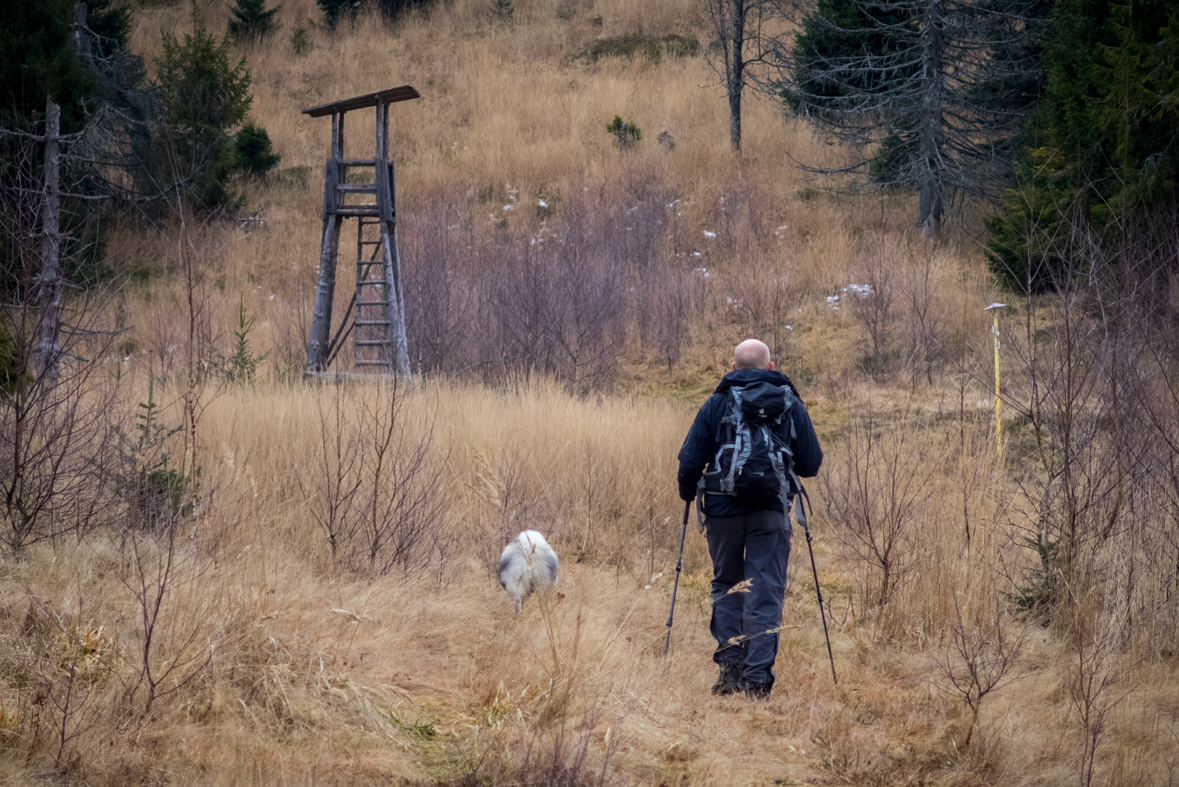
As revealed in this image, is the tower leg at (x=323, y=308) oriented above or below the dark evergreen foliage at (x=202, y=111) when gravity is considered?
below

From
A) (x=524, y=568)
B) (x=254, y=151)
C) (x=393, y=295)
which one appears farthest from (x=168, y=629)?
(x=254, y=151)

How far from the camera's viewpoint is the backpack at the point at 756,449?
4.60m

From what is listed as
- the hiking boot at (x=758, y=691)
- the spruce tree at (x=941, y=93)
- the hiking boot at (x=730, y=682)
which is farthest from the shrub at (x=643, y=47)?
the hiking boot at (x=758, y=691)

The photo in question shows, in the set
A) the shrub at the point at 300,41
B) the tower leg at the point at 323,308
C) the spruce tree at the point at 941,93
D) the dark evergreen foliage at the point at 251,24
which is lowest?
the tower leg at the point at 323,308

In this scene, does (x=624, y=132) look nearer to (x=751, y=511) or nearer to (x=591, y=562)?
(x=591, y=562)

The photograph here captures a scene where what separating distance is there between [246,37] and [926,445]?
2782 centimetres

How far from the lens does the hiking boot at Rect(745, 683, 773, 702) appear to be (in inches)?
186

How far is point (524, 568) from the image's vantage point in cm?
565

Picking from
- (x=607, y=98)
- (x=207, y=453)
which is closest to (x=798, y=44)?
(x=607, y=98)

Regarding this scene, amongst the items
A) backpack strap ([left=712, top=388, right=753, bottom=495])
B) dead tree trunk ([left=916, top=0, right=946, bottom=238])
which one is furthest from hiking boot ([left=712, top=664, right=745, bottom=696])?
dead tree trunk ([left=916, top=0, right=946, bottom=238])

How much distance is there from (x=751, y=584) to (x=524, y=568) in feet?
5.03

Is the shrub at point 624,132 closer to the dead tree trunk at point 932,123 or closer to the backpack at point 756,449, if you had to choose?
the dead tree trunk at point 932,123

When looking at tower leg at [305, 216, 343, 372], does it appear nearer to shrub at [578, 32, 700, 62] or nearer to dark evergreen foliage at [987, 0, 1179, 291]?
dark evergreen foliage at [987, 0, 1179, 291]

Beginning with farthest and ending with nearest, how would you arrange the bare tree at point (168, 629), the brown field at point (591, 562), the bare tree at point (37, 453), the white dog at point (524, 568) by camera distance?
1. the white dog at point (524, 568)
2. the bare tree at point (37, 453)
3. the brown field at point (591, 562)
4. the bare tree at point (168, 629)
